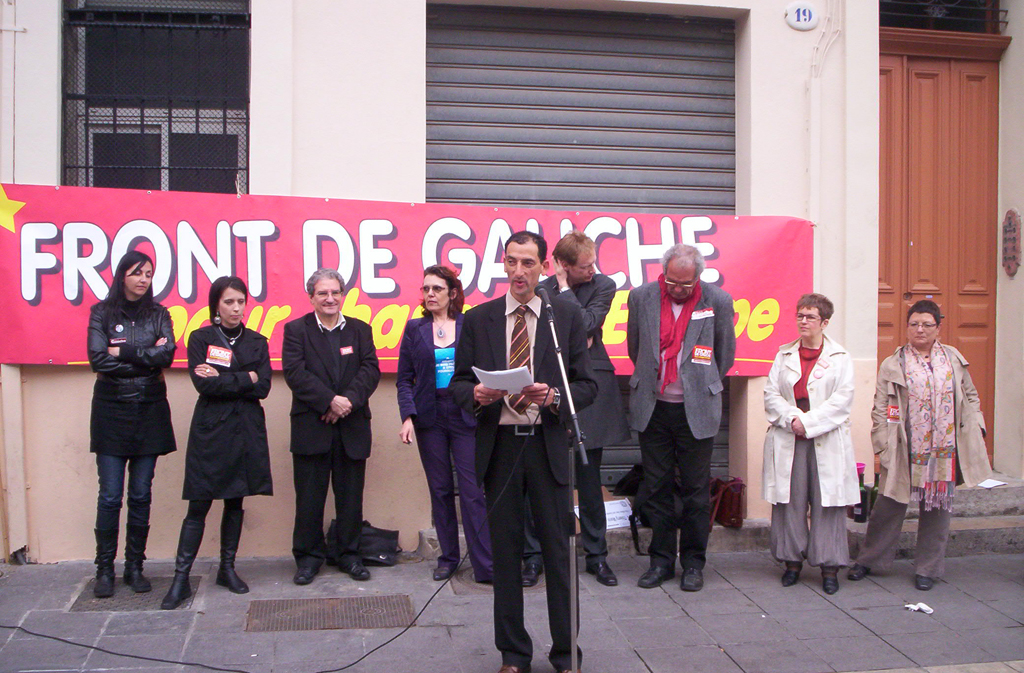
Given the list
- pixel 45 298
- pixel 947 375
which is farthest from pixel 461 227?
pixel 947 375

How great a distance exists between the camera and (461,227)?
266 inches

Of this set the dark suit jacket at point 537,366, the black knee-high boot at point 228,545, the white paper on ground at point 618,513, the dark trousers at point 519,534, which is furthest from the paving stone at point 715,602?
the black knee-high boot at point 228,545

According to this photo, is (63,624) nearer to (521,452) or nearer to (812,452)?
(521,452)

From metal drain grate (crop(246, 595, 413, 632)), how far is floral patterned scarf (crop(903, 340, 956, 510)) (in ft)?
11.0

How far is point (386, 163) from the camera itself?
6.71m

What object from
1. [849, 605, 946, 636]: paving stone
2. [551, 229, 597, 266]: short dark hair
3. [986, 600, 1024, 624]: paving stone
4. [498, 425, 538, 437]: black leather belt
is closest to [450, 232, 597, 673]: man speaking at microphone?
[498, 425, 538, 437]: black leather belt

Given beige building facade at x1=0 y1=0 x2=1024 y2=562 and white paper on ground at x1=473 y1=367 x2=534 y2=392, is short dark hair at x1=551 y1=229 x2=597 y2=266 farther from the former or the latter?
white paper on ground at x1=473 y1=367 x2=534 y2=392

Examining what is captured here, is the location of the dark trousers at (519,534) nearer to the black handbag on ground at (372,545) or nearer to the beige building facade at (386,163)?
the black handbag on ground at (372,545)

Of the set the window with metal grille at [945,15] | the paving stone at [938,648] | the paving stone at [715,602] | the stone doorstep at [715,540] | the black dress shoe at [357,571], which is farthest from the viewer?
the window with metal grille at [945,15]

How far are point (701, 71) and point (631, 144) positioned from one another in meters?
0.86

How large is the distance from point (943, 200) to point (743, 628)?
4.45 meters

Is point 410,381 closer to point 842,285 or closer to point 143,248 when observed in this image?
point 143,248

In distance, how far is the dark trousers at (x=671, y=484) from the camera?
5883 mm

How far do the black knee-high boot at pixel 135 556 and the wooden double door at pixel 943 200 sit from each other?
5798 millimetres
